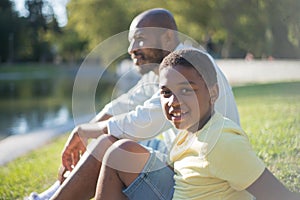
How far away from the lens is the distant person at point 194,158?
5.63ft

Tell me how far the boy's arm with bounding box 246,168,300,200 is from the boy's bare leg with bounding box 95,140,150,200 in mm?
516

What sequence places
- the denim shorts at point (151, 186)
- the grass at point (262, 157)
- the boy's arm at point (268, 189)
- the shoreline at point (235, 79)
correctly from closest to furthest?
1. the boy's arm at point (268, 189)
2. the denim shorts at point (151, 186)
3. the grass at point (262, 157)
4. the shoreline at point (235, 79)

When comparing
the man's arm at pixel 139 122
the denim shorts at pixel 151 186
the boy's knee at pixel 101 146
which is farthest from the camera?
the man's arm at pixel 139 122

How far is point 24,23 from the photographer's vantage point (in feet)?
132

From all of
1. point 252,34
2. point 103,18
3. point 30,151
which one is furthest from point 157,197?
point 103,18

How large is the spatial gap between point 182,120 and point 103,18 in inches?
1246

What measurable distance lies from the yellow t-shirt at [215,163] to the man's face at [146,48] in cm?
78

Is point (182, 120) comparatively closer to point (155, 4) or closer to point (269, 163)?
point (269, 163)

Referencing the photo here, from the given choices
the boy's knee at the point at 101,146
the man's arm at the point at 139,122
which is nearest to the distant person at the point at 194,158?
the boy's knee at the point at 101,146

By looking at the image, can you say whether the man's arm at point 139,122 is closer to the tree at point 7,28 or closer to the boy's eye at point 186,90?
the boy's eye at point 186,90

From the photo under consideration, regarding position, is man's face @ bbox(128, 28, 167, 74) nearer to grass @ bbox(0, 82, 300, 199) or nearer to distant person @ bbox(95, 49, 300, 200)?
distant person @ bbox(95, 49, 300, 200)

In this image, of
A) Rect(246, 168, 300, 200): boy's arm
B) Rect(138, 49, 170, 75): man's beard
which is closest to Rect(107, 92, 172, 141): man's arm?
Rect(138, 49, 170, 75): man's beard

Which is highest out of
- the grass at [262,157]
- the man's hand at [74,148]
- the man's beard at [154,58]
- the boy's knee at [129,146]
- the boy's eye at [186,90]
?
the boy's eye at [186,90]

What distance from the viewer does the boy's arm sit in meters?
1.70
